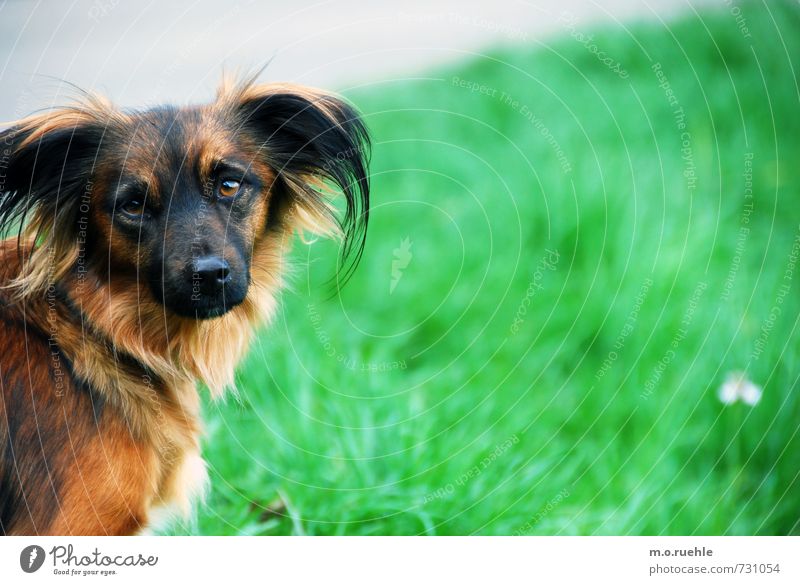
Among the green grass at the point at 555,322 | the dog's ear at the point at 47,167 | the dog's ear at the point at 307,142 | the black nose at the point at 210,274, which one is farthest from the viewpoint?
the green grass at the point at 555,322

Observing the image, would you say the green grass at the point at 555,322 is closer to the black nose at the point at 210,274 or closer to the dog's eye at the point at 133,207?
the black nose at the point at 210,274

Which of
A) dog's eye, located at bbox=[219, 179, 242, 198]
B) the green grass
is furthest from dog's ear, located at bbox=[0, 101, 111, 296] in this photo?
the green grass

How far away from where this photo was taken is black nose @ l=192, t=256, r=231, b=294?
2.68 metres

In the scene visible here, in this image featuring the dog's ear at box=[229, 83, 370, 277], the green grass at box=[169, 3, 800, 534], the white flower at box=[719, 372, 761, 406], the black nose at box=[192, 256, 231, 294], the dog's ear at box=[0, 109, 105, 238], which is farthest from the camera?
the white flower at box=[719, 372, 761, 406]

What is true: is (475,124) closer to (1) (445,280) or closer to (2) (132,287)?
(1) (445,280)

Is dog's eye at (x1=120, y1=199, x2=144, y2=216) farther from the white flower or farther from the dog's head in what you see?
the white flower

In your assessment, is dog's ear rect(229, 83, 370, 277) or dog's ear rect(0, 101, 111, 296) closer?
dog's ear rect(0, 101, 111, 296)

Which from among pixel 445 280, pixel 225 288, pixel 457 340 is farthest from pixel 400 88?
pixel 225 288

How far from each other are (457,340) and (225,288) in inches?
85.7

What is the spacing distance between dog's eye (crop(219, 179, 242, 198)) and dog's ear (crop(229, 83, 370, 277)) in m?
0.22

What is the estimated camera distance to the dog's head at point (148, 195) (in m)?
2.74

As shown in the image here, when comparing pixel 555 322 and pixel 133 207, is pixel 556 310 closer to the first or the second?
pixel 555 322

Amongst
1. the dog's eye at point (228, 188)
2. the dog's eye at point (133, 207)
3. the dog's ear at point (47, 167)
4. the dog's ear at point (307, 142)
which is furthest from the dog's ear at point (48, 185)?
the dog's ear at point (307, 142)

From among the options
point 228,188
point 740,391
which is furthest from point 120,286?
point 740,391
